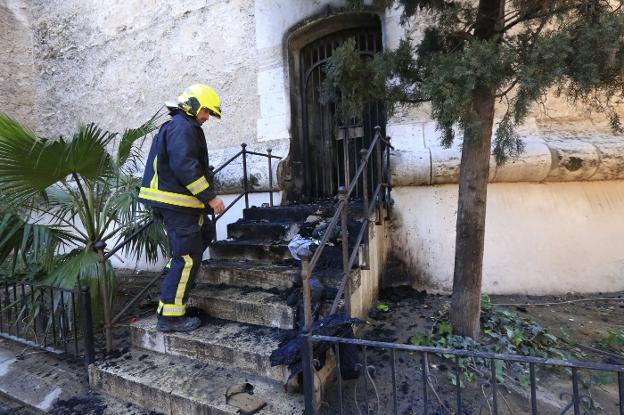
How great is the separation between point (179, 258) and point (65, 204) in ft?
6.73

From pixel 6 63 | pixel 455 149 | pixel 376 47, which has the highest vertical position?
pixel 6 63

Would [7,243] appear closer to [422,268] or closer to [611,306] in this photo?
[422,268]

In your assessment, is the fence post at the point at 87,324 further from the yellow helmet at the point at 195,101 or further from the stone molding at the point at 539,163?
the stone molding at the point at 539,163

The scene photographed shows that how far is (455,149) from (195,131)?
282cm

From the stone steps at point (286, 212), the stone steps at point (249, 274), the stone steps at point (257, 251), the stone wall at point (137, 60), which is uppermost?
the stone wall at point (137, 60)

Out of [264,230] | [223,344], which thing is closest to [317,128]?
[264,230]

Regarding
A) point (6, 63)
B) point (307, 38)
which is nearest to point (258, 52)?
point (307, 38)

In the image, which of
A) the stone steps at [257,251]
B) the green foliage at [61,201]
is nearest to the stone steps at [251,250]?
the stone steps at [257,251]

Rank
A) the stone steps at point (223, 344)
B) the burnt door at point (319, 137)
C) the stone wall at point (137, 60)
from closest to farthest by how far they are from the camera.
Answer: the stone steps at point (223, 344) → the burnt door at point (319, 137) → the stone wall at point (137, 60)

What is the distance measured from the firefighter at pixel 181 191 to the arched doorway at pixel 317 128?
231cm

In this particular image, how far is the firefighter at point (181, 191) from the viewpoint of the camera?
2854mm

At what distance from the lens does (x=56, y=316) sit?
362 centimetres

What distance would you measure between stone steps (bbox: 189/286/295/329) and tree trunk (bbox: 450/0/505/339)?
4.56 feet

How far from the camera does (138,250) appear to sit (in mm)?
3947
